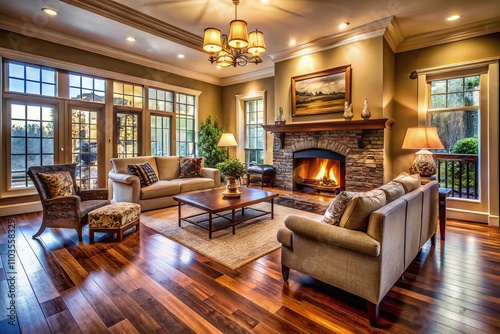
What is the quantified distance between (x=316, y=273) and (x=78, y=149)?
513 centimetres

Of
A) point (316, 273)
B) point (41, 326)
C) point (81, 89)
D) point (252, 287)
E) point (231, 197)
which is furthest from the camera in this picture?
point (81, 89)

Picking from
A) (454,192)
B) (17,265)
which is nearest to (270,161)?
(454,192)

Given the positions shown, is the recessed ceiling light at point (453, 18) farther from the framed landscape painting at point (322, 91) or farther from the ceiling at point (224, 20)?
the framed landscape painting at point (322, 91)

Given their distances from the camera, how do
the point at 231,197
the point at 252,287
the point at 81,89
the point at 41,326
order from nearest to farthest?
the point at 41,326 → the point at 252,287 → the point at 231,197 → the point at 81,89

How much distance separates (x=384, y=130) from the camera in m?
4.57

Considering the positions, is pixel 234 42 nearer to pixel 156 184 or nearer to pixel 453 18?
pixel 156 184

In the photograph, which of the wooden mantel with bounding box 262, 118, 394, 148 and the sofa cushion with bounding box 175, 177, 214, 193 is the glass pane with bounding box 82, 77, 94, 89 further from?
the wooden mantel with bounding box 262, 118, 394, 148

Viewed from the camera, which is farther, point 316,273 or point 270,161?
point 270,161

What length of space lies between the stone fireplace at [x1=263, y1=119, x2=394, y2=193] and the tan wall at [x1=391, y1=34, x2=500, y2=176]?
339 millimetres

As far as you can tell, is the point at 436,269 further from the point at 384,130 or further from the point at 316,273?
the point at 384,130

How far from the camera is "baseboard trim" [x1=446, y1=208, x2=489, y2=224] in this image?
13.3 feet

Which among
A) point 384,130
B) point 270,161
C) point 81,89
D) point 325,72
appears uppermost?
point 325,72

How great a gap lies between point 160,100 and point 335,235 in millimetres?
5853

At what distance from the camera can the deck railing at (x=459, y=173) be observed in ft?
13.9
